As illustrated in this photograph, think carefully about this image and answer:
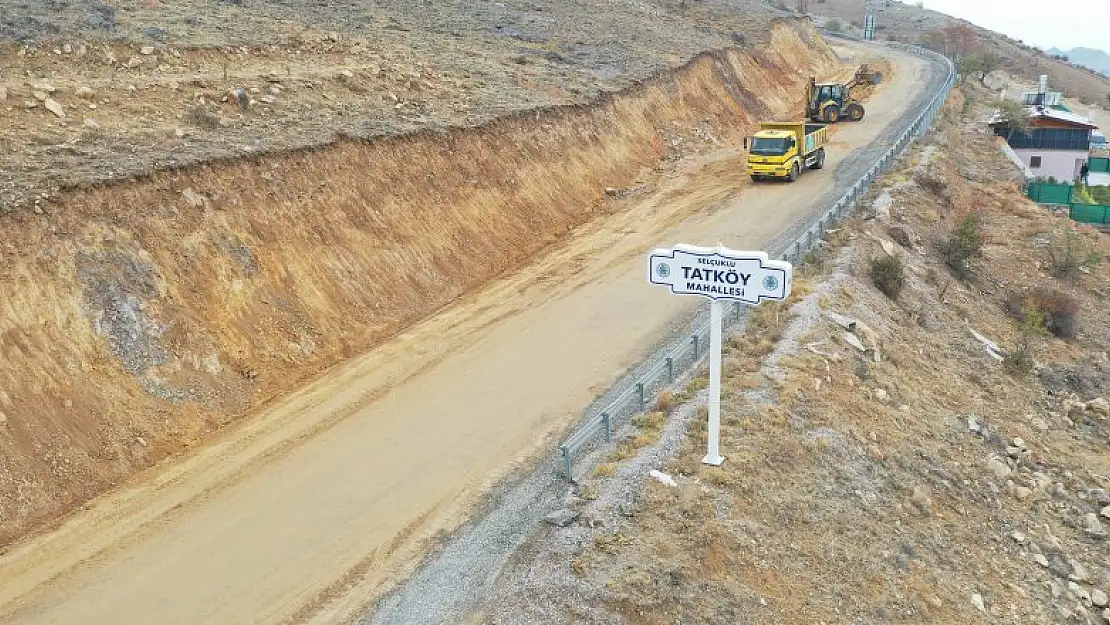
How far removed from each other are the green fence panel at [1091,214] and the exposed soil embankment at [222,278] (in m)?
23.5

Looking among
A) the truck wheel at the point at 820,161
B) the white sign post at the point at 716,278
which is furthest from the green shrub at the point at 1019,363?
the truck wheel at the point at 820,161

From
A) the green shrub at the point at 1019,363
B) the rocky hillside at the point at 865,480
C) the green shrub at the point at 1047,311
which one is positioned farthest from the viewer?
the green shrub at the point at 1047,311

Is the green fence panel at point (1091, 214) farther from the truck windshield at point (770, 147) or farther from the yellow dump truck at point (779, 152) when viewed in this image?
the truck windshield at point (770, 147)

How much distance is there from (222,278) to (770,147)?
2069 cm

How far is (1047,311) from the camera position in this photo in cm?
2494

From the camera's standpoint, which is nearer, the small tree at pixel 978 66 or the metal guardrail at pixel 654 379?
the metal guardrail at pixel 654 379

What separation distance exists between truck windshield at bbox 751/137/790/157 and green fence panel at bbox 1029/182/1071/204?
15149mm

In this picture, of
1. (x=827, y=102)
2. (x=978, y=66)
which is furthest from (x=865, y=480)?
(x=978, y=66)

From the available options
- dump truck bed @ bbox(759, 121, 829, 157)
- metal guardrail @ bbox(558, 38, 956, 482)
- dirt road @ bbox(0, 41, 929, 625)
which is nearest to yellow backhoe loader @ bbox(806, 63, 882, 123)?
dump truck bed @ bbox(759, 121, 829, 157)

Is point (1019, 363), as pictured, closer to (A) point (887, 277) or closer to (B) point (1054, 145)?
(A) point (887, 277)

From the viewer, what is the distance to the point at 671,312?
20.4 metres

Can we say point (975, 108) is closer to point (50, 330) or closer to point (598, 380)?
point (598, 380)

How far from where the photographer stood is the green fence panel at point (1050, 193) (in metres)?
39.1

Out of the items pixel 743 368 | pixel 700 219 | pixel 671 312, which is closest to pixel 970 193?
pixel 700 219
